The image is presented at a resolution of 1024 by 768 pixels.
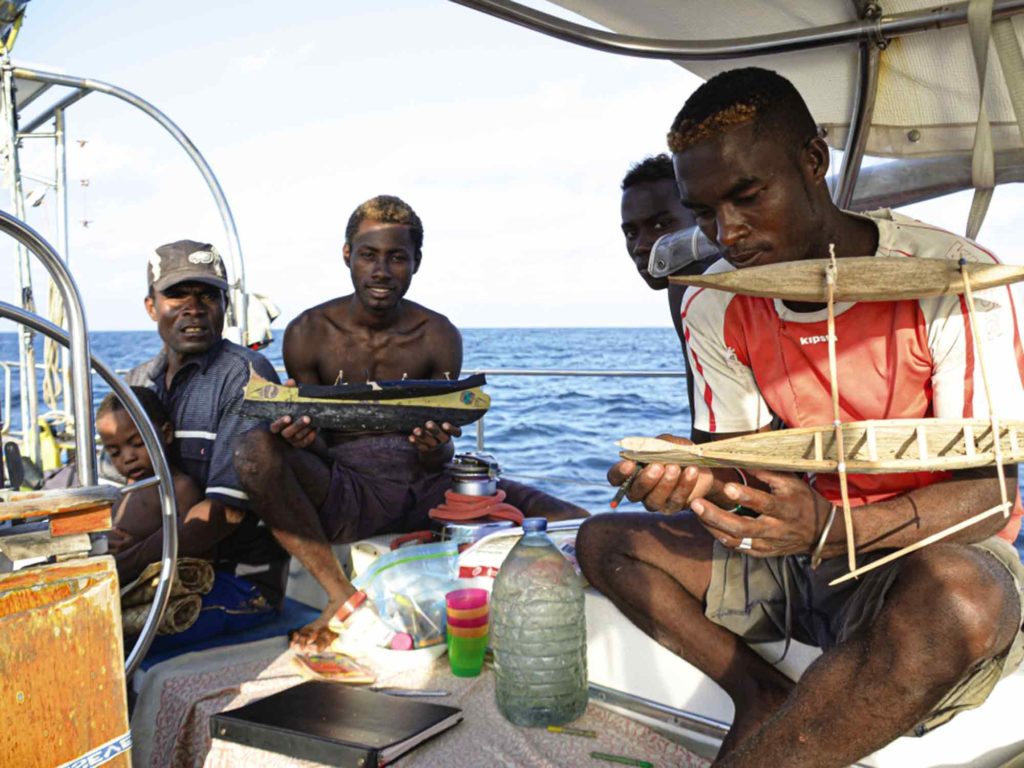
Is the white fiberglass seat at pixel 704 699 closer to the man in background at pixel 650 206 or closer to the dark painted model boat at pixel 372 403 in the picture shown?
the dark painted model boat at pixel 372 403

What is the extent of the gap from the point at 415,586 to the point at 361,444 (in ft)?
2.73

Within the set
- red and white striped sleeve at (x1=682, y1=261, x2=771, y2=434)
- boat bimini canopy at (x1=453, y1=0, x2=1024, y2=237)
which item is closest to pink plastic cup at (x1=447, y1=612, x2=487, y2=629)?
red and white striped sleeve at (x1=682, y1=261, x2=771, y2=434)

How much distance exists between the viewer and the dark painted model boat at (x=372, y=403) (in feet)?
9.89

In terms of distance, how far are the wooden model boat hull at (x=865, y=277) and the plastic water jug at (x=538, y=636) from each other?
0.94 meters

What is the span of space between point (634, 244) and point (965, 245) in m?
1.67

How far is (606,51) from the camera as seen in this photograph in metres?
2.43

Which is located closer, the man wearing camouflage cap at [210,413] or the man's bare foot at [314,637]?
the man's bare foot at [314,637]

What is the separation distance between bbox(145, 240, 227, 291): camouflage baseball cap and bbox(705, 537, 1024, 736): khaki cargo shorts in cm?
230

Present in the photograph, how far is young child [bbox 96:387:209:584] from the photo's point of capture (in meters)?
3.12

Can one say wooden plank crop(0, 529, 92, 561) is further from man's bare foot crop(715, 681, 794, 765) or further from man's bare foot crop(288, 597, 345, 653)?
man's bare foot crop(288, 597, 345, 653)

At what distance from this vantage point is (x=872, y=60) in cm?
239

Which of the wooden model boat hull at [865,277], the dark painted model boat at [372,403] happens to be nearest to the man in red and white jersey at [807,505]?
the wooden model boat hull at [865,277]

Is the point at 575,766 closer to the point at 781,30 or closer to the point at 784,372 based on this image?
the point at 784,372

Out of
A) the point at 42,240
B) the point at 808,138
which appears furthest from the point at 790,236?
the point at 42,240
